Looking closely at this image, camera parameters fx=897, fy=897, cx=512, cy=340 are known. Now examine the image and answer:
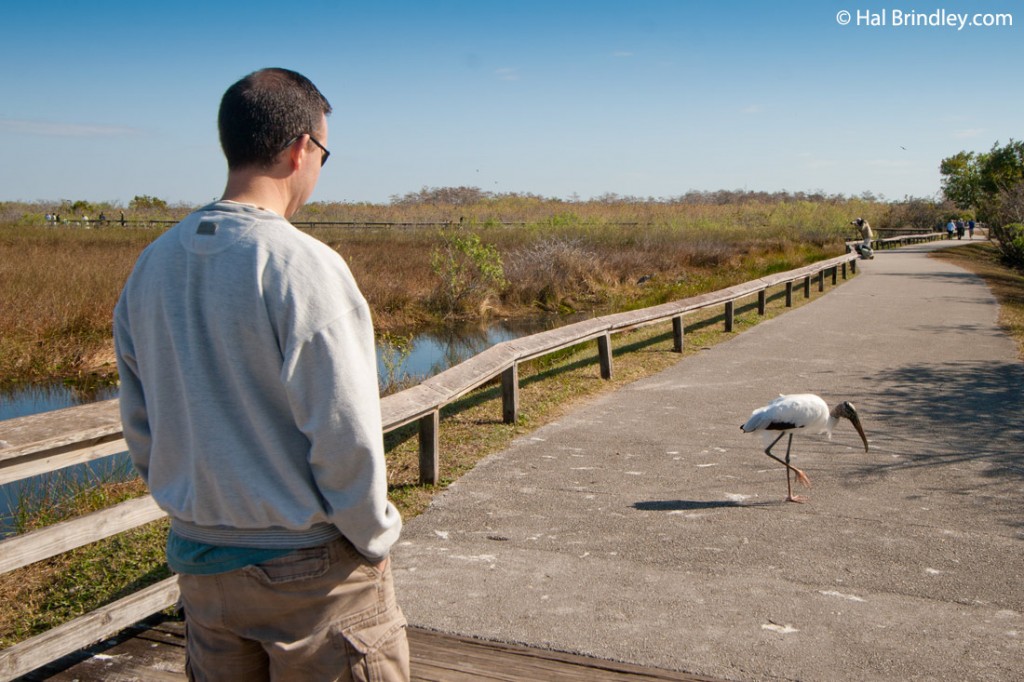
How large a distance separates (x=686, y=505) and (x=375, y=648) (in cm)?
405

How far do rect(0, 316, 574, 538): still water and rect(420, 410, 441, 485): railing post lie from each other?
2688 millimetres

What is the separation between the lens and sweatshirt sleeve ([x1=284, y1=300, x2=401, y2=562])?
1.66 meters

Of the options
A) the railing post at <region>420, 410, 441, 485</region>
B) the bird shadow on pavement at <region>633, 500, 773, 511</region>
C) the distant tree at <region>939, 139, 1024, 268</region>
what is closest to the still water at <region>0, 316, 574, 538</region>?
the railing post at <region>420, 410, 441, 485</region>

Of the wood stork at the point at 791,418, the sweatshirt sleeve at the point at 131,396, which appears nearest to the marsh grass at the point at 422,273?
the wood stork at the point at 791,418

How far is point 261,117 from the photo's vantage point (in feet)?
5.94

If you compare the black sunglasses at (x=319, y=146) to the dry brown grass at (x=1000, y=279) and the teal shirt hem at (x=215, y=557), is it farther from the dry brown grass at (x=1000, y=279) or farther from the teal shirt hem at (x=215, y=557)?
the dry brown grass at (x=1000, y=279)

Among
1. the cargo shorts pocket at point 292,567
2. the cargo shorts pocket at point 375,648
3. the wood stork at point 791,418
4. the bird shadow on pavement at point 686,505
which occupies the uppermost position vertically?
the cargo shorts pocket at point 292,567

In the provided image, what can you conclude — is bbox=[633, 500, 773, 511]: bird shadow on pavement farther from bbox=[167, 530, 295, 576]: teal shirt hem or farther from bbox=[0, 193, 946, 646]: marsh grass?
bbox=[167, 530, 295, 576]: teal shirt hem

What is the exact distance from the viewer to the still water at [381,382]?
278 inches

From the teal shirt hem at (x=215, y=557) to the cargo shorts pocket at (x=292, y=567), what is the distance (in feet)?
0.03

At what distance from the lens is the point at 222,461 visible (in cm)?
173

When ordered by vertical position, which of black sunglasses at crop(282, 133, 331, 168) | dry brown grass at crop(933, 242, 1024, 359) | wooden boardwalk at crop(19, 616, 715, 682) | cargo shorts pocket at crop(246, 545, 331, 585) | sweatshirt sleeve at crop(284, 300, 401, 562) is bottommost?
wooden boardwalk at crop(19, 616, 715, 682)

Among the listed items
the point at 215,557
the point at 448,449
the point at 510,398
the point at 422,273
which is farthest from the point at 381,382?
the point at 422,273

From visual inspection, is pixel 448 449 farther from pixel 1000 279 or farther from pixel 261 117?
pixel 1000 279
